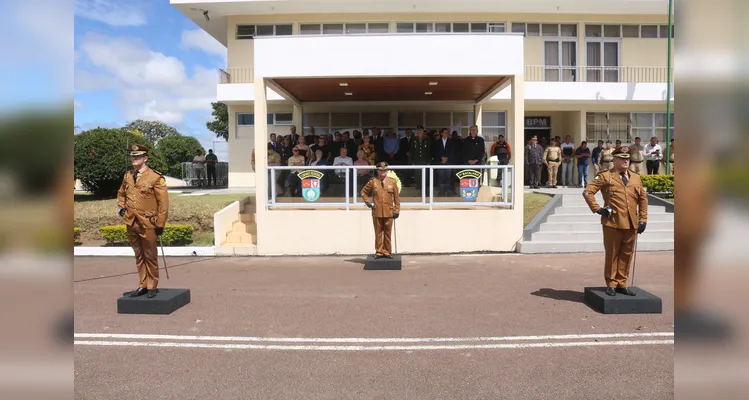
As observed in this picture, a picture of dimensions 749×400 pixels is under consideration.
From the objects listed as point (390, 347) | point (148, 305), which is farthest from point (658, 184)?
point (148, 305)

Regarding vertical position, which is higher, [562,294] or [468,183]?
[468,183]

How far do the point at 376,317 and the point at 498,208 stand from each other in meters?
6.36

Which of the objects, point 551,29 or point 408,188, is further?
point 551,29

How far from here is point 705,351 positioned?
3.95 ft

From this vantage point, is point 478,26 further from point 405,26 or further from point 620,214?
point 620,214

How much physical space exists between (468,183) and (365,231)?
8.60 feet

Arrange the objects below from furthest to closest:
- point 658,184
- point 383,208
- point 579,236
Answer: point 658,184
point 579,236
point 383,208

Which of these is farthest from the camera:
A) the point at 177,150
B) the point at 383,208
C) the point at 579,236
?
the point at 177,150

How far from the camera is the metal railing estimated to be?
12.0 m

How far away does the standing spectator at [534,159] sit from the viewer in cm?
1833

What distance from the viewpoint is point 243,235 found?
12781mm

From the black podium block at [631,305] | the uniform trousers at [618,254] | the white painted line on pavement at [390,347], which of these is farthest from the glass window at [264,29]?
the black podium block at [631,305]

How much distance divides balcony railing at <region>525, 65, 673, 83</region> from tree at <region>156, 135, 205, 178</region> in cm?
2149

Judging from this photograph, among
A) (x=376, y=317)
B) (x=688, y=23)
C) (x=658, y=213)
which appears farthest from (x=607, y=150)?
(x=688, y=23)
